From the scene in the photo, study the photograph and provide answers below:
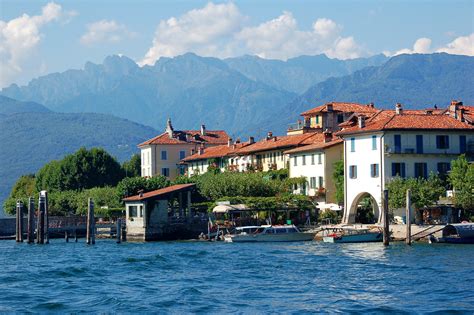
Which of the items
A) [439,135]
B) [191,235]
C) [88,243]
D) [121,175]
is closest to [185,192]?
[191,235]

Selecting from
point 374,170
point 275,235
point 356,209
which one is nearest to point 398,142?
point 374,170

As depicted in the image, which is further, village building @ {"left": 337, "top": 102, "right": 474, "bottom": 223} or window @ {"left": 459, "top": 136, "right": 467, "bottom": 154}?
window @ {"left": 459, "top": 136, "right": 467, "bottom": 154}

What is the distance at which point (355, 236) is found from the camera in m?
82.9

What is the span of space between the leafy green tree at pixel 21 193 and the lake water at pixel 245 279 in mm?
60689

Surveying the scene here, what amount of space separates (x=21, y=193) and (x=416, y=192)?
284ft

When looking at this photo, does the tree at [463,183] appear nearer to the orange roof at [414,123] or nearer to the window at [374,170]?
the orange roof at [414,123]

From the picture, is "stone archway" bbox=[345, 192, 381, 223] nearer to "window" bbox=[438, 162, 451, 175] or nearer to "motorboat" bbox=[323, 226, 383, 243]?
"window" bbox=[438, 162, 451, 175]

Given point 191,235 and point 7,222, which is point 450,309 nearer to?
point 191,235

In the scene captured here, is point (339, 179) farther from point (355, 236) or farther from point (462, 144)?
point (355, 236)

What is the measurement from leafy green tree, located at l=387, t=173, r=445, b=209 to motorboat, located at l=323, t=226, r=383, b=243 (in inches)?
119

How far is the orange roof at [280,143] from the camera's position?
115125 millimetres

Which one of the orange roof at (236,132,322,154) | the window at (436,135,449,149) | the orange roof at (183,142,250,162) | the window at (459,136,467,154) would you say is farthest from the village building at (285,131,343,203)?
the orange roof at (183,142,250,162)

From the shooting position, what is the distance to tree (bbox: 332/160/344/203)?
9994cm

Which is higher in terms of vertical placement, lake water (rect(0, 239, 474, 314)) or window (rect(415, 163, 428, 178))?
window (rect(415, 163, 428, 178))
